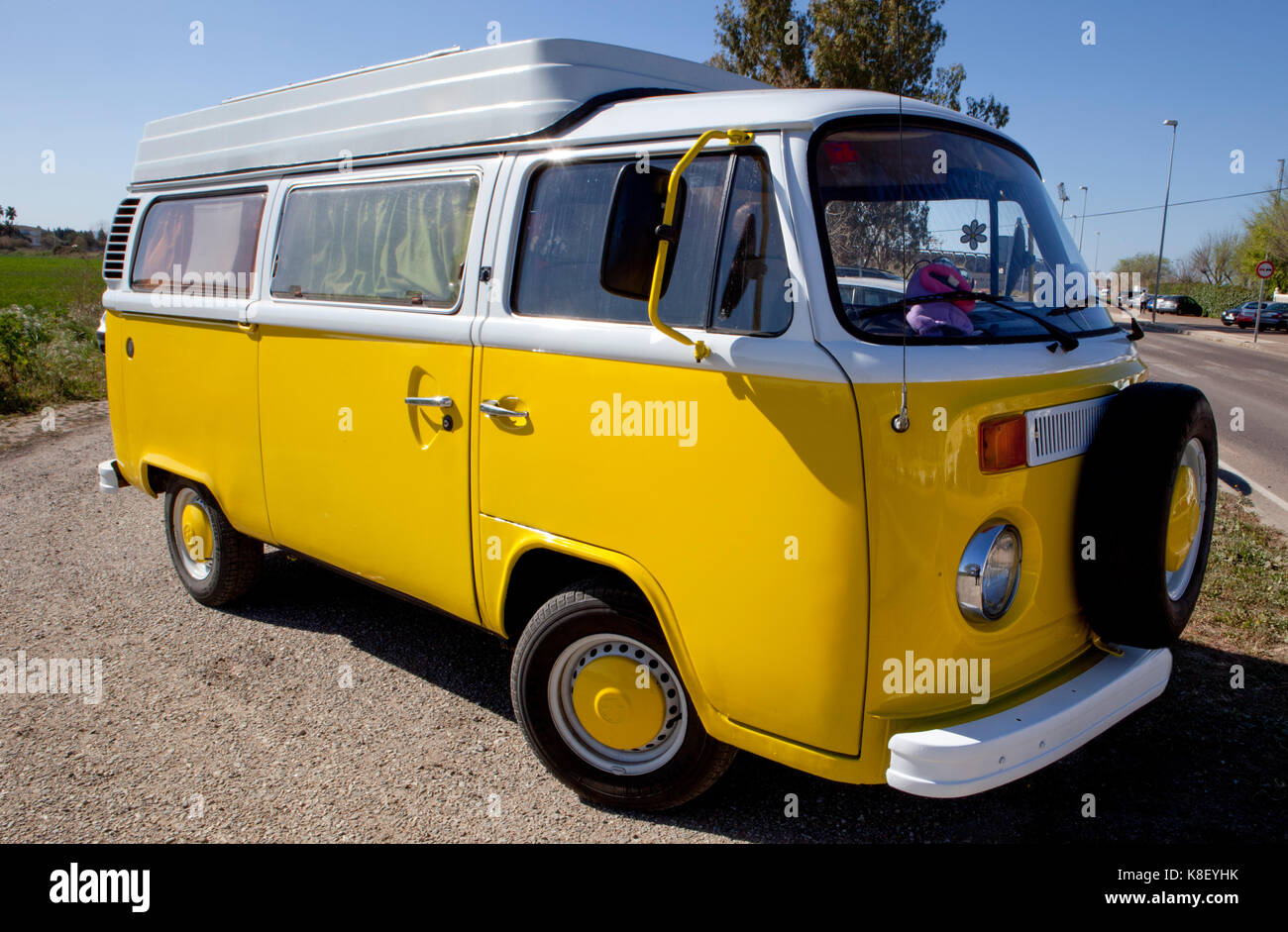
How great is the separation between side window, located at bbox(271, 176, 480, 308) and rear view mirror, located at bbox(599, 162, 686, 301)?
2.98ft

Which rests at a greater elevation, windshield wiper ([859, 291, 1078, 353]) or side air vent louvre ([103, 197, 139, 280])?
side air vent louvre ([103, 197, 139, 280])

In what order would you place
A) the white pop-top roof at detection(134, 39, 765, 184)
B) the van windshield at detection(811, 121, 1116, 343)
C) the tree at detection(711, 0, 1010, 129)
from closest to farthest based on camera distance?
the van windshield at detection(811, 121, 1116, 343) → the white pop-top roof at detection(134, 39, 765, 184) → the tree at detection(711, 0, 1010, 129)

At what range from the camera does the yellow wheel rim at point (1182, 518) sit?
2.81 meters

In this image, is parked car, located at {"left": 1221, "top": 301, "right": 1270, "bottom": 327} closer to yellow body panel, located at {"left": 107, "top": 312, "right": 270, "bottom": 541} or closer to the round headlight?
the round headlight

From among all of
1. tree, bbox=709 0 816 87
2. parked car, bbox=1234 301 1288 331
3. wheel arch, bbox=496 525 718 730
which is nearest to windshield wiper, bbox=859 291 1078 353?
wheel arch, bbox=496 525 718 730

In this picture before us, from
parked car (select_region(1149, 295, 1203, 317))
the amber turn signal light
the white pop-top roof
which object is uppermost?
the white pop-top roof

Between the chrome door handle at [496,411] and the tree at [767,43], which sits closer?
the chrome door handle at [496,411]

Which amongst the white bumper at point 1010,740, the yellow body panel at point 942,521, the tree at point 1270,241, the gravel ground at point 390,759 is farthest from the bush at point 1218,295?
the yellow body panel at point 942,521

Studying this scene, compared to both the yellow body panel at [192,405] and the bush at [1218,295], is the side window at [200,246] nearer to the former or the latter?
the yellow body panel at [192,405]

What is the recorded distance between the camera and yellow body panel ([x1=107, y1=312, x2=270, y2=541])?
423 cm

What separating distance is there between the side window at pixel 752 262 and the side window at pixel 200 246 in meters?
2.74
